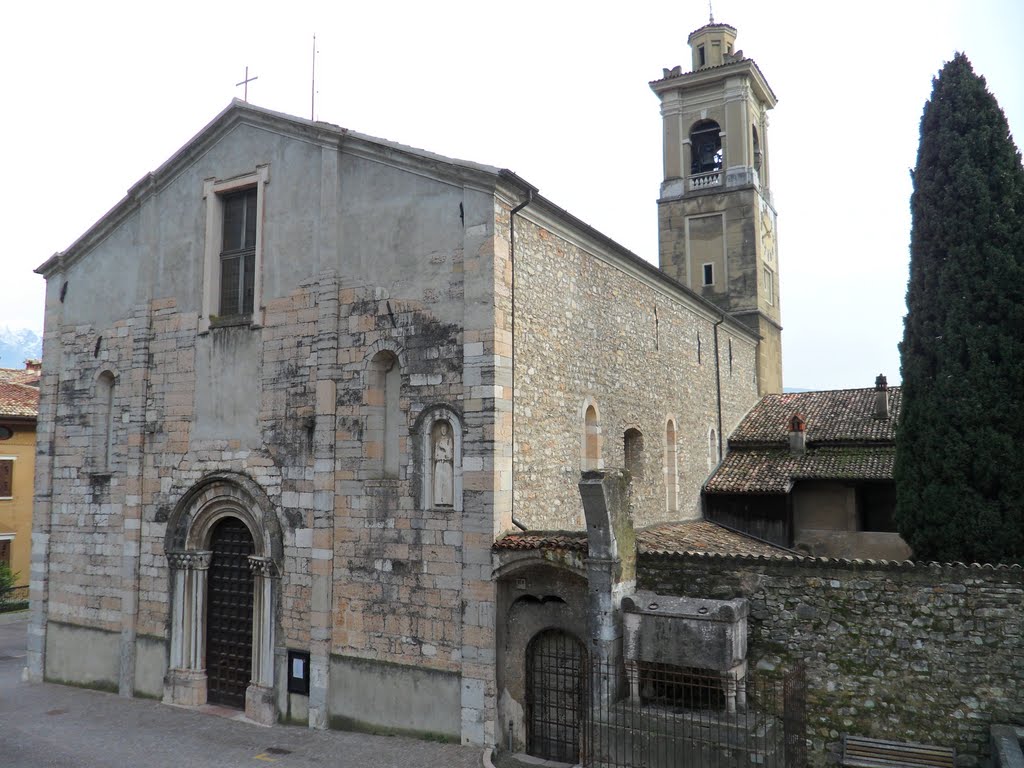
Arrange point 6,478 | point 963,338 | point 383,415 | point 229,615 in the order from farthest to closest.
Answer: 1. point 6,478
2. point 229,615
3. point 963,338
4. point 383,415

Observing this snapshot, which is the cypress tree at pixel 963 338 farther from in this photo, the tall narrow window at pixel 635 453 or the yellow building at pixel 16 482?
the yellow building at pixel 16 482

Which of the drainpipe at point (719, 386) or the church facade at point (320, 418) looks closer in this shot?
the church facade at point (320, 418)

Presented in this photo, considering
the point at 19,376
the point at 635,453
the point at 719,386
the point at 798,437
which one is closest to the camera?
the point at 635,453

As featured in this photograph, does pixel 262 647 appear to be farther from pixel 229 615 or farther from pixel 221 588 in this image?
pixel 221 588

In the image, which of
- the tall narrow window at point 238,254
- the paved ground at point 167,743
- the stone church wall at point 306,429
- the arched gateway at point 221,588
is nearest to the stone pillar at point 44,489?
the stone church wall at point 306,429

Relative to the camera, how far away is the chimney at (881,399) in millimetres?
20562


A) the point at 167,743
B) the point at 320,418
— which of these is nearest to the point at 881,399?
the point at 320,418

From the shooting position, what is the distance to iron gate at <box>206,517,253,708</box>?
13.0 metres

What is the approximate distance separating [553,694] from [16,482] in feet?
67.4

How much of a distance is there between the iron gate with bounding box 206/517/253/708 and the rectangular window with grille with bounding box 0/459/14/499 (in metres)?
14.0

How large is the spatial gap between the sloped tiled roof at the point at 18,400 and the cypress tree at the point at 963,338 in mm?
22827

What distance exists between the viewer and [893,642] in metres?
9.59

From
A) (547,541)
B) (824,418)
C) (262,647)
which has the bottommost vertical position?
(262,647)

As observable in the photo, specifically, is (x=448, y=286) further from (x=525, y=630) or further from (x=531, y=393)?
(x=525, y=630)
